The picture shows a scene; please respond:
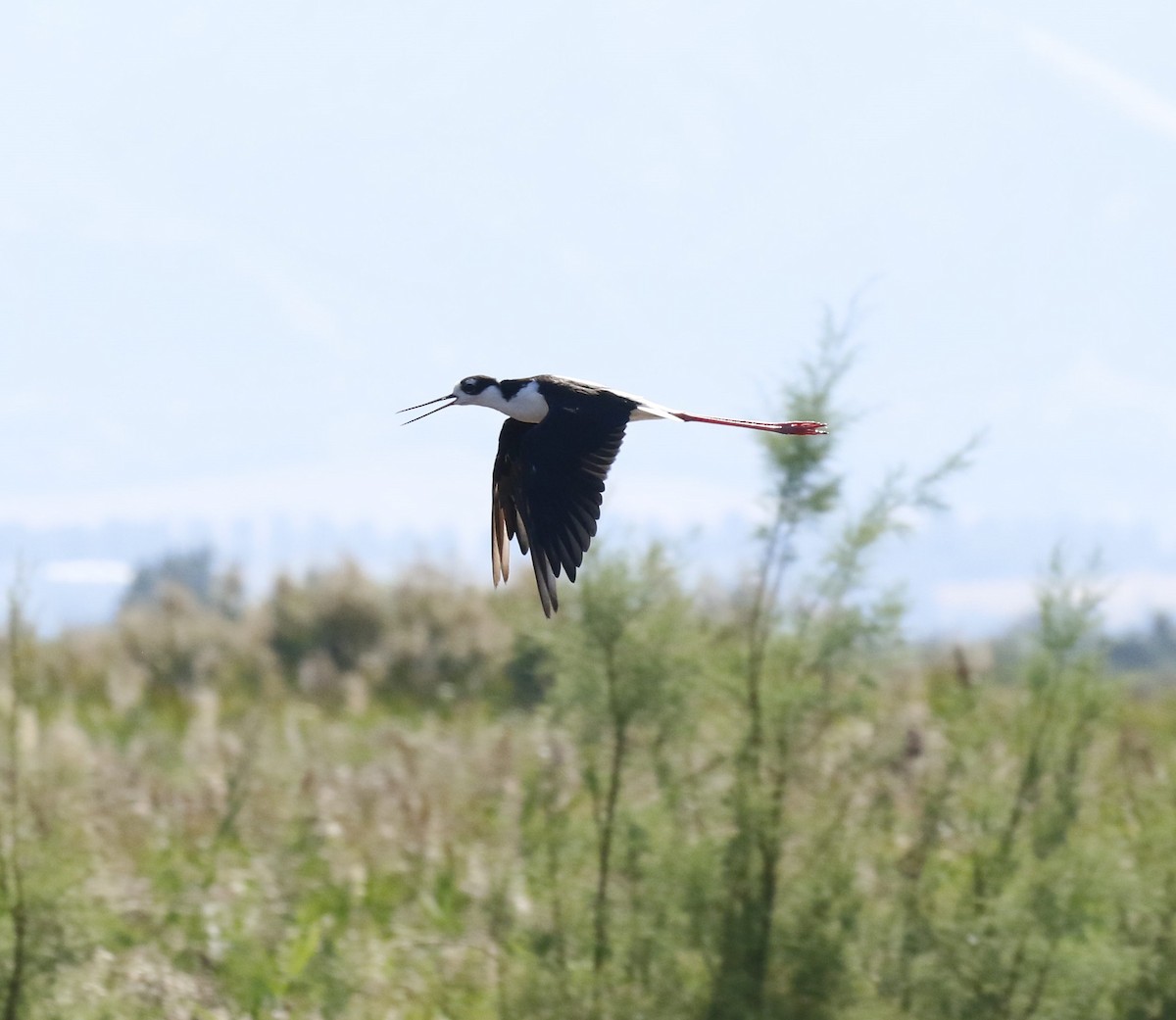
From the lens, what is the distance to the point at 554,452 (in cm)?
541

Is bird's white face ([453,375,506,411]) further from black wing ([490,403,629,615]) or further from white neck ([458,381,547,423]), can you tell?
black wing ([490,403,629,615])

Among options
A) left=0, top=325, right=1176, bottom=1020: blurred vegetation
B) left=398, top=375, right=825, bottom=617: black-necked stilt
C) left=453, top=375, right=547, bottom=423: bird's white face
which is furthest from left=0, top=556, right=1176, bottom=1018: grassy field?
left=453, top=375, right=547, bottom=423: bird's white face

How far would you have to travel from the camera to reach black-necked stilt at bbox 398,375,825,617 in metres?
5.28

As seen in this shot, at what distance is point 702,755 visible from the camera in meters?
6.72

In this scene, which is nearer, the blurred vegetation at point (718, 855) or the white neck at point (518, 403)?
the white neck at point (518, 403)

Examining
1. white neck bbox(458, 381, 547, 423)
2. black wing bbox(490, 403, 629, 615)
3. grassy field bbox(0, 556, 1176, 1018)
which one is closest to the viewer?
black wing bbox(490, 403, 629, 615)

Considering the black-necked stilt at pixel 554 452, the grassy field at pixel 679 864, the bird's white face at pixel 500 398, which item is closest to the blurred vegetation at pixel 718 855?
the grassy field at pixel 679 864

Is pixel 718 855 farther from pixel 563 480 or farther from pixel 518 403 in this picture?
pixel 518 403

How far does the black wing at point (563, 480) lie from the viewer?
527cm

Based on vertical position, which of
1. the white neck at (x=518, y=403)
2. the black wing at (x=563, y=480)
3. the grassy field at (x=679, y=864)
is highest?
the white neck at (x=518, y=403)

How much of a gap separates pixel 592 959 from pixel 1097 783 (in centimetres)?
254

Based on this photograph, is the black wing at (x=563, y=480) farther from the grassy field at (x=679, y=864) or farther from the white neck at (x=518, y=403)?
the grassy field at (x=679, y=864)

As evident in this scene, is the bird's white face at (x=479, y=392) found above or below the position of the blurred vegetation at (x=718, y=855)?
above

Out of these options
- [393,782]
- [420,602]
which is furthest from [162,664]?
[393,782]
